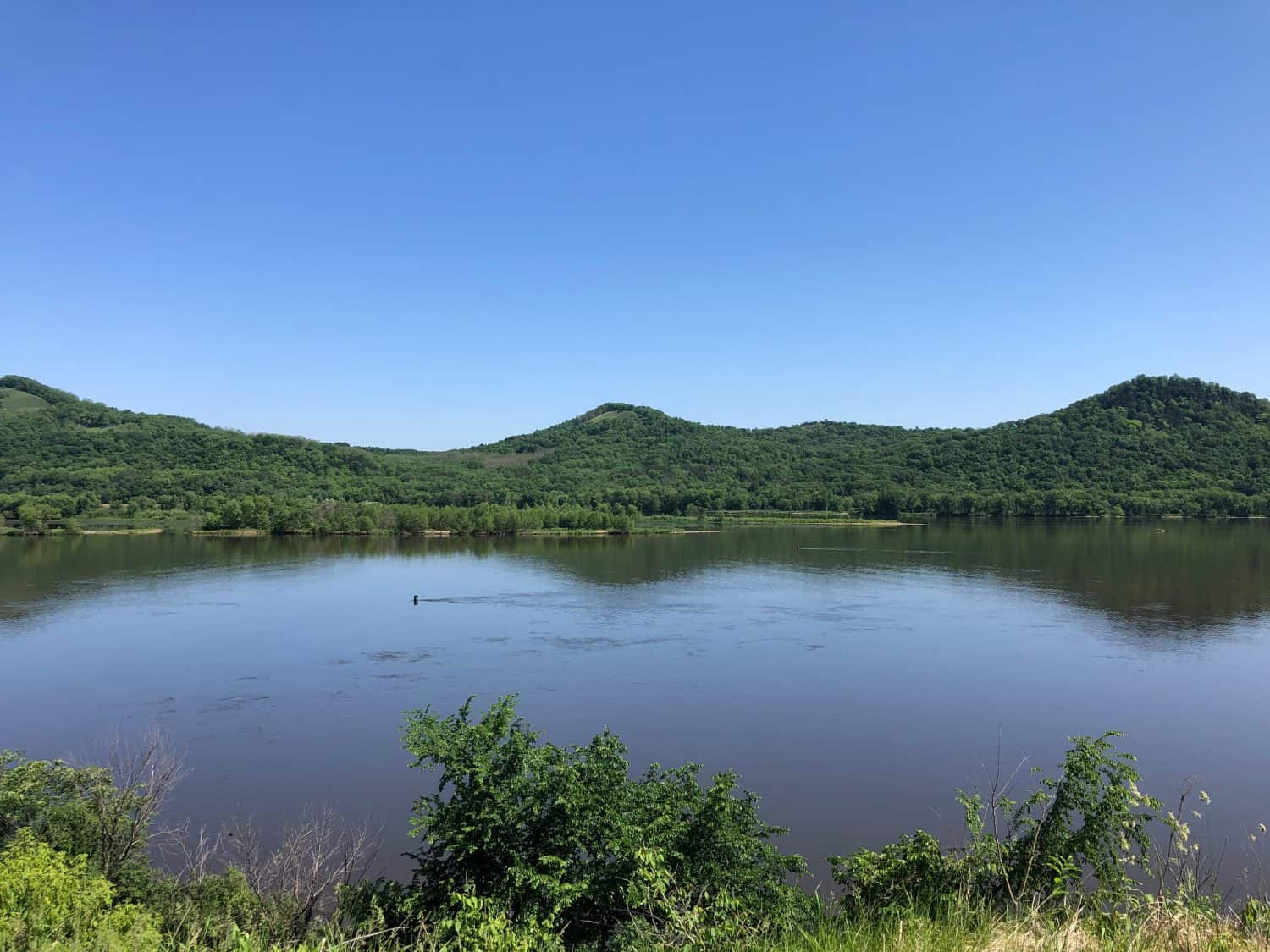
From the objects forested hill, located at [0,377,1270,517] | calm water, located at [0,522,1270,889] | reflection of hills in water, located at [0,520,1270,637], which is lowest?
calm water, located at [0,522,1270,889]

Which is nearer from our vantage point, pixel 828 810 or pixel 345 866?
pixel 345 866

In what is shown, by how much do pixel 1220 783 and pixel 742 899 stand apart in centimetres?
1673

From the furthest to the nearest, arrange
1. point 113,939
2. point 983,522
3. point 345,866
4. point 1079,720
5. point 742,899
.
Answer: point 983,522 < point 1079,720 < point 345,866 < point 742,899 < point 113,939

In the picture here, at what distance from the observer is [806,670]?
3219 centimetres

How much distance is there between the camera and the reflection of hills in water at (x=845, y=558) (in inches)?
1879

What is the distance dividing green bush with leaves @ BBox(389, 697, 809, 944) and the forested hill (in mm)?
94965

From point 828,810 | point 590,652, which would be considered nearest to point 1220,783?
point 828,810

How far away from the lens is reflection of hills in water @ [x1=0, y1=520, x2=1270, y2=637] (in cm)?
4772

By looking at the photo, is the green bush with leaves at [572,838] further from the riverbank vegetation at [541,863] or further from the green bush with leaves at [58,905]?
the green bush with leaves at [58,905]

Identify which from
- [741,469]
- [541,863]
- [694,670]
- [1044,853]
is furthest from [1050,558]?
[741,469]

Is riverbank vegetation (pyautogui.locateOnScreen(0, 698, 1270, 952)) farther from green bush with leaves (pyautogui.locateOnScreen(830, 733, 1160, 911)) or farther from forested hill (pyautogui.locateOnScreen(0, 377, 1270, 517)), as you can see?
forested hill (pyautogui.locateOnScreen(0, 377, 1270, 517))

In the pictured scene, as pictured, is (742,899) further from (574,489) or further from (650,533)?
(574,489)

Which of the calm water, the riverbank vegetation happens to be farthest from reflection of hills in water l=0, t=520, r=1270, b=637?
the riverbank vegetation

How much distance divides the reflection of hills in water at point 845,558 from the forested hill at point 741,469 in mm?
17840
